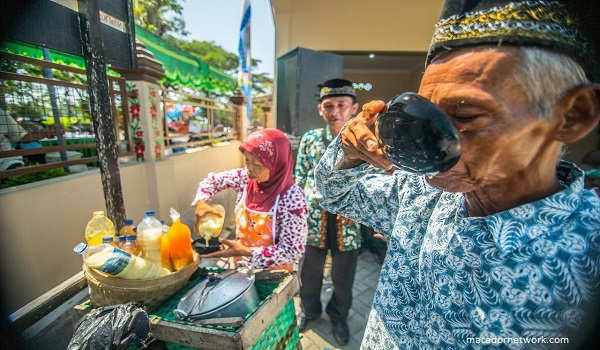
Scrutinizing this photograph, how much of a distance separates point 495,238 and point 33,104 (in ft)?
13.5

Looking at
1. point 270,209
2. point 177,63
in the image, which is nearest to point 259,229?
point 270,209

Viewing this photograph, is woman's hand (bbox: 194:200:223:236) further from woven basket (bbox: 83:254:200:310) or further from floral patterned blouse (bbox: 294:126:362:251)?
floral patterned blouse (bbox: 294:126:362:251)

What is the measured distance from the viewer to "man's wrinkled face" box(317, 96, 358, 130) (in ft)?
9.52

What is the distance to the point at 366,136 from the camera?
838 mm

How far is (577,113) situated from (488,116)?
0.26m

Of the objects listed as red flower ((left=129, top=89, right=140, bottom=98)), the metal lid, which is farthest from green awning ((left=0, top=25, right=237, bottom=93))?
the metal lid

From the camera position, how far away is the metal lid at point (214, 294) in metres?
1.31

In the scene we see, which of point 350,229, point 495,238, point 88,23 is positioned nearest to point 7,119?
point 88,23

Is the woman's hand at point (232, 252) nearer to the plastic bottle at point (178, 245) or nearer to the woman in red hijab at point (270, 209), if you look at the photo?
the woman in red hijab at point (270, 209)

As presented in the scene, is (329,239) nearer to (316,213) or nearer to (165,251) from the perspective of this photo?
(316,213)

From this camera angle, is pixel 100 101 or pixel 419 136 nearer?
pixel 419 136

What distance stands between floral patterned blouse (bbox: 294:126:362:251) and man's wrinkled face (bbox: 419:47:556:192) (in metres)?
1.94

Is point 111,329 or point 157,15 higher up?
point 157,15

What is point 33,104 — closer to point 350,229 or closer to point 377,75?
point 350,229
